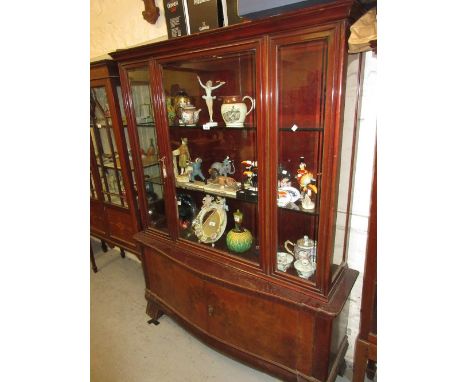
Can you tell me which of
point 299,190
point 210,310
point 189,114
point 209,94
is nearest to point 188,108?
point 189,114

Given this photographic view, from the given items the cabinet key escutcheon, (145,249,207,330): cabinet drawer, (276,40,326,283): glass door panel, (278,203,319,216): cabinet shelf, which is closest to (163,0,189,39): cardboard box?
(276,40,326,283): glass door panel

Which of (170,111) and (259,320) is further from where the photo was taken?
(170,111)

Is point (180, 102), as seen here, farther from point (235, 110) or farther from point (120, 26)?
point (120, 26)

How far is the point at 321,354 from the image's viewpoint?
4.05 feet

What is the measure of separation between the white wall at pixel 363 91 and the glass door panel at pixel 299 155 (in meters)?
0.20

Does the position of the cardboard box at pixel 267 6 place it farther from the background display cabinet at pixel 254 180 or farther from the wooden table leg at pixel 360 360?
the wooden table leg at pixel 360 360

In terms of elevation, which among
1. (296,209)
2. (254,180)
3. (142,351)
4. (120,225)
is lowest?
(142,351)

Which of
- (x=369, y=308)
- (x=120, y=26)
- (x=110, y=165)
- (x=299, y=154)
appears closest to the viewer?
(x=369, y=308)

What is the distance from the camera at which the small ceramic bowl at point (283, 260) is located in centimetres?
131

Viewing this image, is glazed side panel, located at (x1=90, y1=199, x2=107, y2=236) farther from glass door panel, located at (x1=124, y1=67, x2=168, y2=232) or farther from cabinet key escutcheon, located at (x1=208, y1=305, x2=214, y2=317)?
cabinet key escutcheon, located at (x1=208, y1=305, x2=214, y2=317)

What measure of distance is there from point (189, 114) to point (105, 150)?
119 centimetres

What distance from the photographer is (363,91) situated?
3.96 ft
